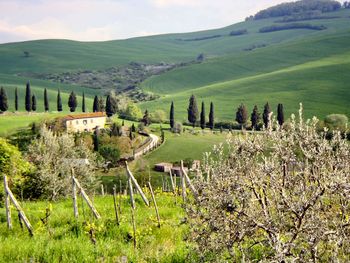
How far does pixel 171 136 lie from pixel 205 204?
4799 inches

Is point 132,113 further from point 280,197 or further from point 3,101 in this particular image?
point 280,197

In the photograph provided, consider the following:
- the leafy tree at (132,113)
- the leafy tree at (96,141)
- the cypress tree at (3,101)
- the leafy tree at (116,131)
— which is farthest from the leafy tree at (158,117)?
the cypress tree at (3,101)

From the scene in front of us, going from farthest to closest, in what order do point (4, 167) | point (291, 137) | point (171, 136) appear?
point (171, 136)
point (4, 167)
point (291, 137)

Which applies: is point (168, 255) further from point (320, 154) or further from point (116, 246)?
point (320, 154)

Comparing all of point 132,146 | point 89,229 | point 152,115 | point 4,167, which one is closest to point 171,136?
point 132,146

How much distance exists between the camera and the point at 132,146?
11606 cm

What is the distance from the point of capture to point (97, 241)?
11.8m

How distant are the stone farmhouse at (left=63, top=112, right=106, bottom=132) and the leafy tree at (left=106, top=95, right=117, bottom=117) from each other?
26.9m

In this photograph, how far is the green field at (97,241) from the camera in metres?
10.6

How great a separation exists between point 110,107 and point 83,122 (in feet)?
104

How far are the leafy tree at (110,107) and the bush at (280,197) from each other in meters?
152

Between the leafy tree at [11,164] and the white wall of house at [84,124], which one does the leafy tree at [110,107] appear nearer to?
the white wall of house at [84,124]

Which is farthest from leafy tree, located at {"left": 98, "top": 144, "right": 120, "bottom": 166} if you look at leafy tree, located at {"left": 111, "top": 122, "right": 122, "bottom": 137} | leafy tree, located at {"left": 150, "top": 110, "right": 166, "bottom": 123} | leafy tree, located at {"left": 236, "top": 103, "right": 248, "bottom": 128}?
leafy tree, located at {"left": 236, "top": 103, "right": 248, "bottom": 128}

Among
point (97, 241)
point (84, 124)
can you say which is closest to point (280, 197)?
point (97, 241)
